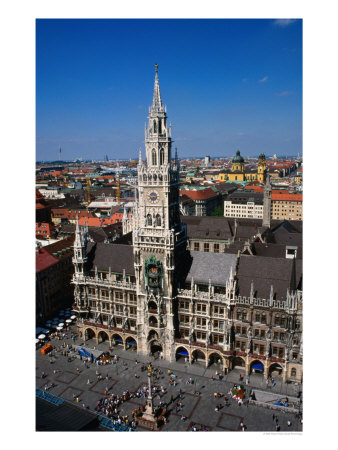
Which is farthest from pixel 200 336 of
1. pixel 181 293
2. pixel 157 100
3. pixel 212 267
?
pixel 157 100

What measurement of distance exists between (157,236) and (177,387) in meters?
27.6

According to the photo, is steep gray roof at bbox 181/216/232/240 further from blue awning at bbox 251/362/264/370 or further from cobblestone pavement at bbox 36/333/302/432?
blue awning at bbox 251/362/264/370

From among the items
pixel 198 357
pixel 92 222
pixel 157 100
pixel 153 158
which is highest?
pixel 157 100

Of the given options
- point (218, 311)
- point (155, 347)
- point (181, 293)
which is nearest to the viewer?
point (218, 311)

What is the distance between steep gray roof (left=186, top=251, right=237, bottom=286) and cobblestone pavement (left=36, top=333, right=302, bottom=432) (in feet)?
57.3

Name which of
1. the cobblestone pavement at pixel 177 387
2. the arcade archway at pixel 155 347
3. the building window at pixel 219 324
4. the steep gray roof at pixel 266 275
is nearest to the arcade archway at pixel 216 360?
the cobblestone pavement at pixel 177 387

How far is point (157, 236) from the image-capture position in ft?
230

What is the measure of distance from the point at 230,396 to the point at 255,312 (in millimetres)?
15045

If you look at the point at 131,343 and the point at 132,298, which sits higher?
the point at 132,298

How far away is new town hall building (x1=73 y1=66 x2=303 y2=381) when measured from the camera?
220 ft

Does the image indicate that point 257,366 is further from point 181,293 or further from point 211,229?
point 211,229

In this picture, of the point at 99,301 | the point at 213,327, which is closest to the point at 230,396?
the point at 213,327

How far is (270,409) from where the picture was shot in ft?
203

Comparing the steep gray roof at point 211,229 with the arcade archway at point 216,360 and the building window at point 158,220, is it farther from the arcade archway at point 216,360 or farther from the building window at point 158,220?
the building window at point 158,220
